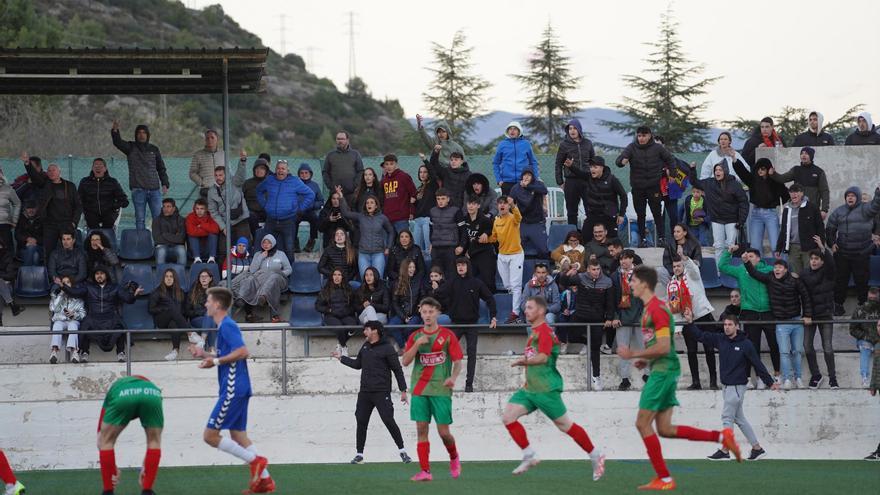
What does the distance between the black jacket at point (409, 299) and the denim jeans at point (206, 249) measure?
350 centimetres

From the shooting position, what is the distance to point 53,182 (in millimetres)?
21312

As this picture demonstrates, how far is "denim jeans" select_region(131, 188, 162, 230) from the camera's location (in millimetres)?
22359

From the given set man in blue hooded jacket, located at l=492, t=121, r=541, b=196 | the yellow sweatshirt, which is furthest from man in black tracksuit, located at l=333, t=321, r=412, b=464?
man in blue hooded jacket, located at l=492, t=121, r=541, b=196

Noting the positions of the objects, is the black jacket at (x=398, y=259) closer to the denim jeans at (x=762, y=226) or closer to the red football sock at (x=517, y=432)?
the denim jeans at (x=762, y=226)

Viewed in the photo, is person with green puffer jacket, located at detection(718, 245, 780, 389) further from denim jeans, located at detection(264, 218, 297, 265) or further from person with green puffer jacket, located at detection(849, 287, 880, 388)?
denim jeans, located at detection(264, 218, 297, 265)

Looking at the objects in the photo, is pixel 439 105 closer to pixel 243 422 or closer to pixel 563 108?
pixel 563 108

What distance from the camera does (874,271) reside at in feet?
69.5

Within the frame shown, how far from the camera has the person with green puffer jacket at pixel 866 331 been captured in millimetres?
19077

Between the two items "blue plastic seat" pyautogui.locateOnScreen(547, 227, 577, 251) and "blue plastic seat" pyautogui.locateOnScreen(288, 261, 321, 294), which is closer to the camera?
"blue plastic seat" pyautogui.locateOnScreen(288, 261, 321, 294)

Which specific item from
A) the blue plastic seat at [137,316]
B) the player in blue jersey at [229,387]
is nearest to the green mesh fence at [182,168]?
the blue plastic seat at [137,316]

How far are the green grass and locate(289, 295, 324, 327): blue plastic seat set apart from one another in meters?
3.38

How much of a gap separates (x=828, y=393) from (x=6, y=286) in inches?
514

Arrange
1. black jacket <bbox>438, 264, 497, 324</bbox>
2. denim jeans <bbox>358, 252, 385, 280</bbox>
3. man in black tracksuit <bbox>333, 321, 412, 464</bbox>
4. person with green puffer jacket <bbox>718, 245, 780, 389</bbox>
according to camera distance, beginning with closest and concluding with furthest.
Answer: man in black tracksuit <bbox>333, 321, 412, 464</bbox>, black jacket <bbox>438, 264, 497, 324</bbox>, person with green puffer jacket <bbox>718, 245, 780, 389</bbox>, denim jeans <bbox>358, 252, 385, 280</bbox>

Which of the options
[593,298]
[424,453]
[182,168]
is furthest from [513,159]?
[182,168]
